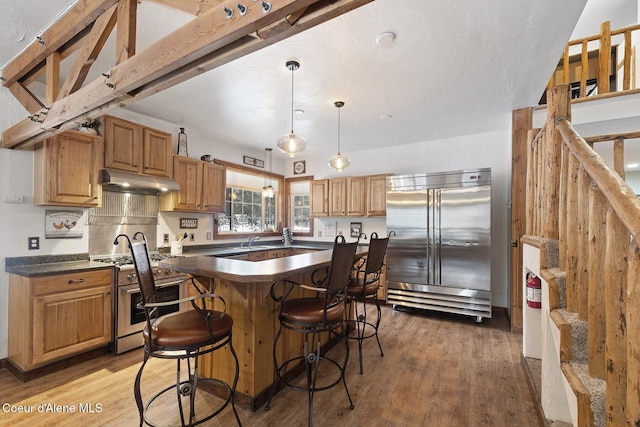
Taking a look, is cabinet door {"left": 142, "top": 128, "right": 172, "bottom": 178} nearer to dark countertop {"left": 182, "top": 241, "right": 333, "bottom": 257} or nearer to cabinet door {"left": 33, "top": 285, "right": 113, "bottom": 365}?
dark countertop {"left": 182, "top": 241, "right": 333, "bottom": 257}

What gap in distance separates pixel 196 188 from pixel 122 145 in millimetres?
1063

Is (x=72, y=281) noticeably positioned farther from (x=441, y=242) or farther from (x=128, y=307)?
(x=441, y=242)

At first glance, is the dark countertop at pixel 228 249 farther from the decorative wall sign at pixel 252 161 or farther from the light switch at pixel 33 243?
the decorative wall sign at pixel 252 161

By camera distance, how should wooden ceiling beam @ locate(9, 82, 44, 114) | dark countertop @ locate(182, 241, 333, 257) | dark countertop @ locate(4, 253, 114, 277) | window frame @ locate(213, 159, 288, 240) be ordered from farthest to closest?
window frame @ locate(213, 159, 288, 240)
dark countertop @ locate(182, 241, 333, 257)
dark countertop @ locate(4, 253, 114, 277)
wooden ceiling beam @ locate(9, 82, 44, 114)

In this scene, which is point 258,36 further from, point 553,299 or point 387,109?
point 387,109

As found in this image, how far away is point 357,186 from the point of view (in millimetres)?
Result: 5277

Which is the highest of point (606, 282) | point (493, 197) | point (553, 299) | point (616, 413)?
point (493, 197)

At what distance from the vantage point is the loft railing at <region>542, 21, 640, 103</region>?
3.10m

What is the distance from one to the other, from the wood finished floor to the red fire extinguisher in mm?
675

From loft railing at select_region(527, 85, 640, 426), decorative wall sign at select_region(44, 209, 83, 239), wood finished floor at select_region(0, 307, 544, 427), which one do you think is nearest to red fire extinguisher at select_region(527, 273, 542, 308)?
wood finished floor at select_region(0, 307, 544, 427)

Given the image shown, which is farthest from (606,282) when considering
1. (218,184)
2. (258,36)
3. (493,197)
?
(218,184)

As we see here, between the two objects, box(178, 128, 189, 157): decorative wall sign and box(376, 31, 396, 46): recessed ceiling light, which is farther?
box(178, 128, 189, 157): decorative wall sign

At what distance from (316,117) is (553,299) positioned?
3255 mm

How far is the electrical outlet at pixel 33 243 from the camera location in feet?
9.25
